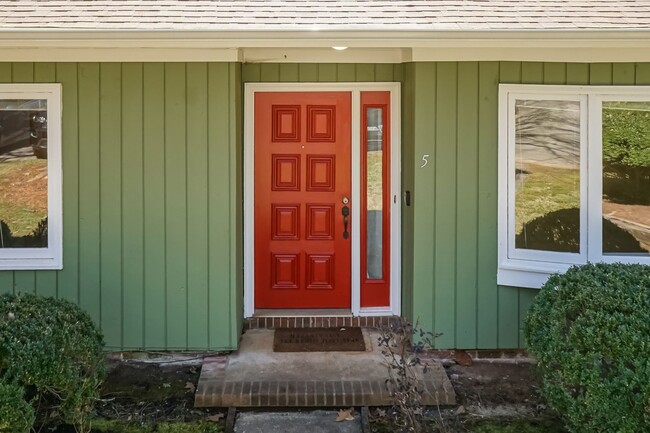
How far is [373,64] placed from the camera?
5449 mm

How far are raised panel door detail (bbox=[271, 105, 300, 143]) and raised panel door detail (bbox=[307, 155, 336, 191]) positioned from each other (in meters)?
0.25

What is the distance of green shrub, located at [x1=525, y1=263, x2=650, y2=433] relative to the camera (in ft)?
10.5

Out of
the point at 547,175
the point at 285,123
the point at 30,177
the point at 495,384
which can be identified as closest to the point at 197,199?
the point at 285,123

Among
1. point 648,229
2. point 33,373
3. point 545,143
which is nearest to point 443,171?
point 545,143

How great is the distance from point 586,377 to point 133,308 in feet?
11.0

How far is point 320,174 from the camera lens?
5.59 meters

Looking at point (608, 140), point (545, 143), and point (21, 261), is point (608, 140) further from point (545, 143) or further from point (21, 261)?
point (21, 261)

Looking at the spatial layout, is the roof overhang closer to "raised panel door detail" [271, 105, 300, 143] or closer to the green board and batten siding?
the green board and batten siding

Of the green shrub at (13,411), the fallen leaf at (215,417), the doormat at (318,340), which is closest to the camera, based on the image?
the green shrub at (13,411)

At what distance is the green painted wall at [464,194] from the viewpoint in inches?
190

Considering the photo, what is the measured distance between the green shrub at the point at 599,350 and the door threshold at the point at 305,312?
82.3 inches

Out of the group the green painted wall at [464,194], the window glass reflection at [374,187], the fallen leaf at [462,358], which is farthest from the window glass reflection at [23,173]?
the fallen leaf at [462,358]

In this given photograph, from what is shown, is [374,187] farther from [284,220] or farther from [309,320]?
[309,320]

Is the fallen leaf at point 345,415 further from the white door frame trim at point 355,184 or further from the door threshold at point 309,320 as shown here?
the white door frame trim at point 355,184
